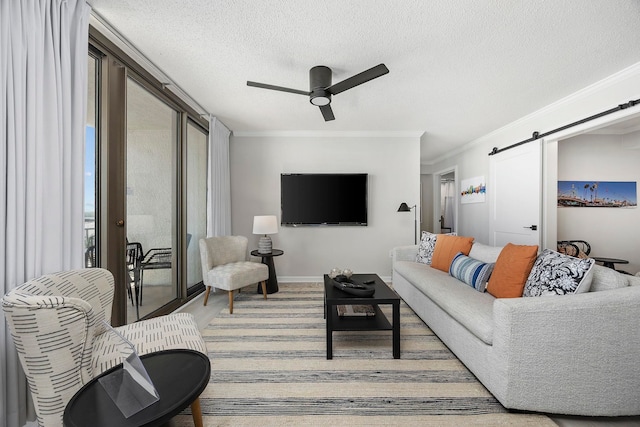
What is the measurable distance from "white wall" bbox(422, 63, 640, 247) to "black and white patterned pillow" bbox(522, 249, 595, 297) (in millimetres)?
1699

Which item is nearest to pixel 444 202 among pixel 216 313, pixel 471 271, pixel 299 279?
pixel 299 279

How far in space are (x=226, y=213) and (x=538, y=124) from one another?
4.36 m

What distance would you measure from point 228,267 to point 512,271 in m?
2.84

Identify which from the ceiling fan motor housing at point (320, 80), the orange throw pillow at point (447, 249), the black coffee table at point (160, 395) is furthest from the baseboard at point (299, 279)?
the black coffee table at point (160, 395)

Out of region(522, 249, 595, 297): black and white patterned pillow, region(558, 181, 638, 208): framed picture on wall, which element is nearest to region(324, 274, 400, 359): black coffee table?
region(522, 249, 595, 297): black and white patterned pillow

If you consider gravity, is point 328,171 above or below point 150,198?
above

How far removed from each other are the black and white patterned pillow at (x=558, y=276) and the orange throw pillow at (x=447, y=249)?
1000mm

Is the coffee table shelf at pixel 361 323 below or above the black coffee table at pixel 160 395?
below

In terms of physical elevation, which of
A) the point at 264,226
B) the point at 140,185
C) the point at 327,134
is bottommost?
the point at 264,226

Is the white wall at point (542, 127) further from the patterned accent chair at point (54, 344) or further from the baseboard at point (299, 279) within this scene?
the patterned accent chair at point (54, 344)

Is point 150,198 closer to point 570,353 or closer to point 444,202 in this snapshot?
point 570,353

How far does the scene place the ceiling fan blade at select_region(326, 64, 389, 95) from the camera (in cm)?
188

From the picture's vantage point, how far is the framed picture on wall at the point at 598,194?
12.4 ft

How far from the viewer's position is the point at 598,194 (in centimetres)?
381
